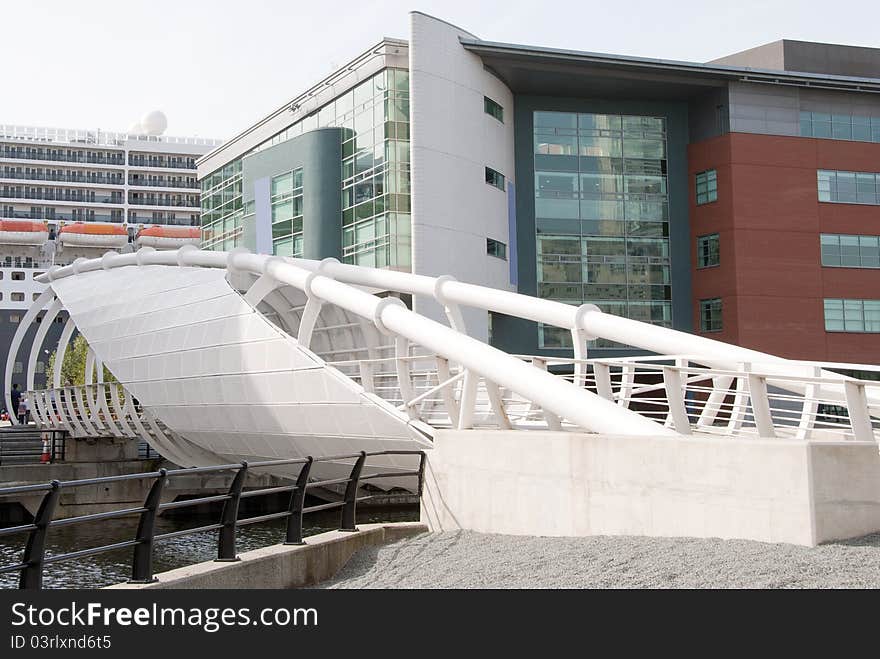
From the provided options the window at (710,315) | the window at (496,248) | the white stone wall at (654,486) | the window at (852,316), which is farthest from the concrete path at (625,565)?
the window at (852,316)

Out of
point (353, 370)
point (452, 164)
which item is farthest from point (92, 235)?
point (353, 370)

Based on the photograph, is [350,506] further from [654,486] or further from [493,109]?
[493,109]

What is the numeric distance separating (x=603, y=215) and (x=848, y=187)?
10.6 metres

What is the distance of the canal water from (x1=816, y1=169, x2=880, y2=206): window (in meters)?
23.6

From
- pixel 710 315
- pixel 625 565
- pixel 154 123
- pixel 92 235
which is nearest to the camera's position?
pixel 625 565

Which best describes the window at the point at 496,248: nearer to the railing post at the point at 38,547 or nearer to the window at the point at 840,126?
the window at the point at 840,126

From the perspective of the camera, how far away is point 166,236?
9644 centimetres

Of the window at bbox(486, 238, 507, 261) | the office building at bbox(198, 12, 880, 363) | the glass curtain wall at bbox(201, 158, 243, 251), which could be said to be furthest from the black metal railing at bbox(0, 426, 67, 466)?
the window at bbox(486, 238, 507, 261)

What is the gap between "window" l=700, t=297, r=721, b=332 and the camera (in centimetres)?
4206

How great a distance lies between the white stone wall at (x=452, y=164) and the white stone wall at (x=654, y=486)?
23.5 m

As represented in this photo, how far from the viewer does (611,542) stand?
8.55 m

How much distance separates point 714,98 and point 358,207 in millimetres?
16342

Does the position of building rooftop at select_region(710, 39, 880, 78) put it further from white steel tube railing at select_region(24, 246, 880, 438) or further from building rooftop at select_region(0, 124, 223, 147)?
building rooftop at select_region(0, 124, 223, 147)

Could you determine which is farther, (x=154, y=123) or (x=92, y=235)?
(x=154, y=123)
